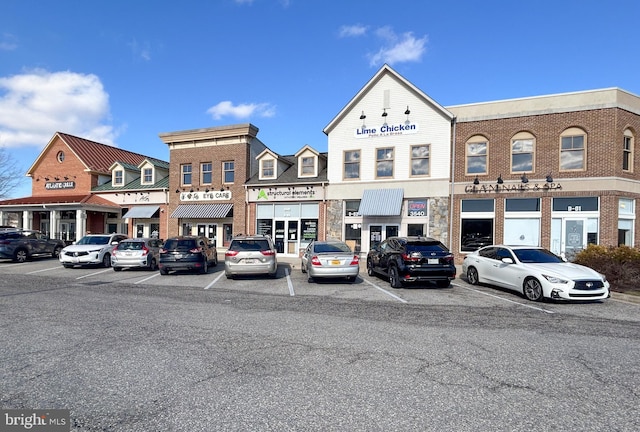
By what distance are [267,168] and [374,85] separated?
844cm

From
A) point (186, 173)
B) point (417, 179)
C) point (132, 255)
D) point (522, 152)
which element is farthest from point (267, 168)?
point (522, 152)

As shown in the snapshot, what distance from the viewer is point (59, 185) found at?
99.1 feet

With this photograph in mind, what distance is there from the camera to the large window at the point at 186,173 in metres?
26.1

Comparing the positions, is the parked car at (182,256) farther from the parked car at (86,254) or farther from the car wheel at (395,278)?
the car wheel at (395,278)

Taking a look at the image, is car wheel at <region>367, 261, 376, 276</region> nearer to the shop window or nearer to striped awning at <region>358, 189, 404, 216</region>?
striped awning at <region>358, 189, 404, 216</region>

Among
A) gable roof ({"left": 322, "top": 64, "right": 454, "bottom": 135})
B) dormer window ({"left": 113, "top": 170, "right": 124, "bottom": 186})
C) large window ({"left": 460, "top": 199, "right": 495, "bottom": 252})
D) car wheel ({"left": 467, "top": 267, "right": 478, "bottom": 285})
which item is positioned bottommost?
car wheel ({"left": 467, "top": 267, "right": 478, "bottom": 285})

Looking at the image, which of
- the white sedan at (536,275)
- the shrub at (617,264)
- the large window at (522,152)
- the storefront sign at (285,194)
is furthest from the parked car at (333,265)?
the large window at (522,152)

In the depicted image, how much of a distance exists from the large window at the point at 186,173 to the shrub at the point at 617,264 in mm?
22771

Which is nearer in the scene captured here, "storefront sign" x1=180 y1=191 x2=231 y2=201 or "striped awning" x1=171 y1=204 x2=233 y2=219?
"striped awning" x1=171 y1=204 x2=233 y2=219

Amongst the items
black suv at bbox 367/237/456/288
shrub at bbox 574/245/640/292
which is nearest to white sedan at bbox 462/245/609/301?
black suv at bbox 367/237/456/288

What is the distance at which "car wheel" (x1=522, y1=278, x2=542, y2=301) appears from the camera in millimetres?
10181

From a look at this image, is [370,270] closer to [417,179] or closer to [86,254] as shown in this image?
[417,179]

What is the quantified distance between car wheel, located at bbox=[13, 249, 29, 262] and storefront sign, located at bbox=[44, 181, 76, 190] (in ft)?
34.3

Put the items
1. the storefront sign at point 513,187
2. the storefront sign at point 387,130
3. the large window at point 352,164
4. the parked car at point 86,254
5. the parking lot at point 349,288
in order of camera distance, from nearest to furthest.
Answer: the parking lot at point 349,288, the parked car at point 86,254, the storefront sign at point 513,187, the storefront sign at point 387,130, the large window at point 352,164
